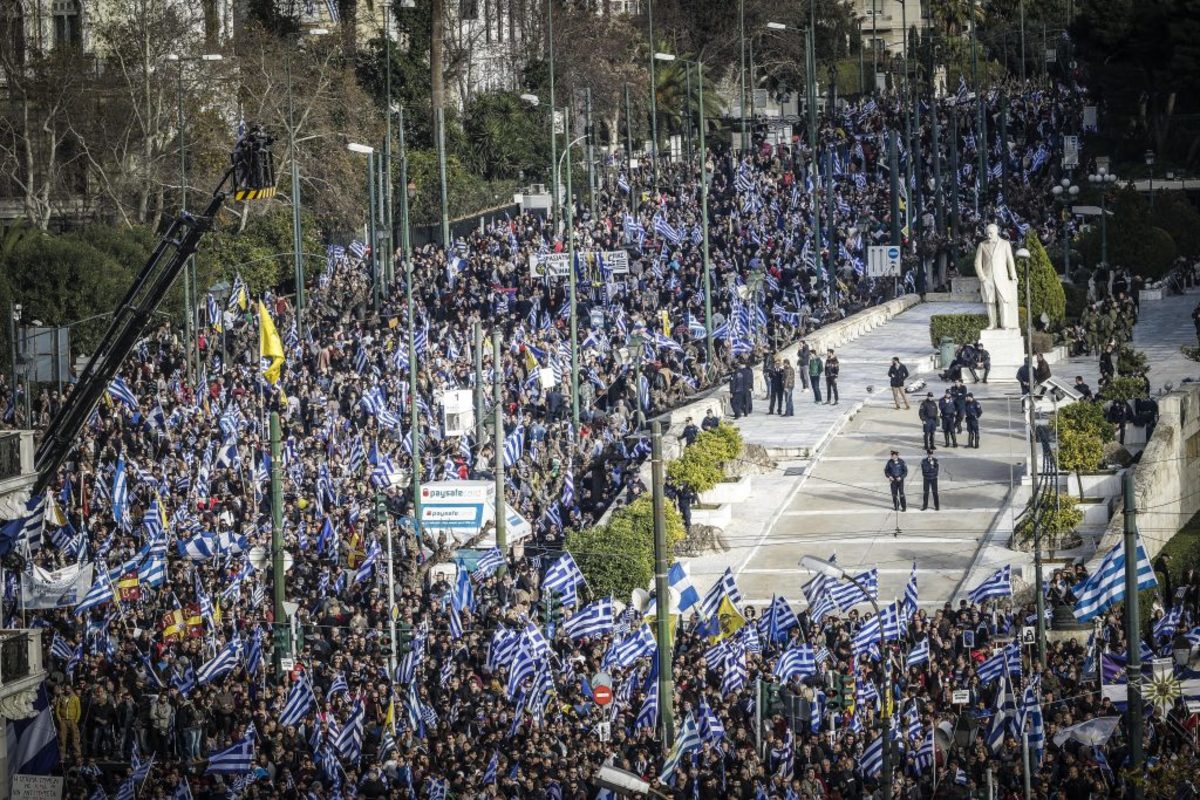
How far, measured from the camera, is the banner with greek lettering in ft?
136

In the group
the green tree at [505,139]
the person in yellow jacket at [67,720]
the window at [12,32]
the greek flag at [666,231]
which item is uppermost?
the window at [12,32]

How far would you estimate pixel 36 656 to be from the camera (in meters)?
35.0

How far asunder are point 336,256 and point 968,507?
96.0 feet

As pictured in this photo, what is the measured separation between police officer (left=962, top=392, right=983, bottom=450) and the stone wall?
11.4ft

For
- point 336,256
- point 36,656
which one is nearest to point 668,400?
point 336,256

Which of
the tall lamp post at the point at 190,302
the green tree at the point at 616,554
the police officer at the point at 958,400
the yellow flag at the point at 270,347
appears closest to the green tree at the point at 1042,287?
the police officer at the point at 958,400

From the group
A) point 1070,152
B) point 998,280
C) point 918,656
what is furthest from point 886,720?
point 1070,152

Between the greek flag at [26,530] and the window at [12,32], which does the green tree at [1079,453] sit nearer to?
the greek flag at [26,530]

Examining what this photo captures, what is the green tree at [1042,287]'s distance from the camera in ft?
193

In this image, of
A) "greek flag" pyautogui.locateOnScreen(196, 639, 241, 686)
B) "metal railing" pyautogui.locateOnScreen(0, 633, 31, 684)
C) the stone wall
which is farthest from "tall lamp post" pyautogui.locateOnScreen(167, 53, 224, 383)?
"metal railing" pyautogui.locateOnScreen(0, 633, 31, 684)

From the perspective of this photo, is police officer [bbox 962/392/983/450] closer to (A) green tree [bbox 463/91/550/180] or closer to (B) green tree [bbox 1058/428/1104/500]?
(B) green tree [bbox 1058/428/1104/500]

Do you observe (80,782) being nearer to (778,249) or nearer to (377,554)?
(377,554)

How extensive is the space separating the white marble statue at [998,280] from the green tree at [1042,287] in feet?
5.44

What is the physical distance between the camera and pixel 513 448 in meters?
50.3
